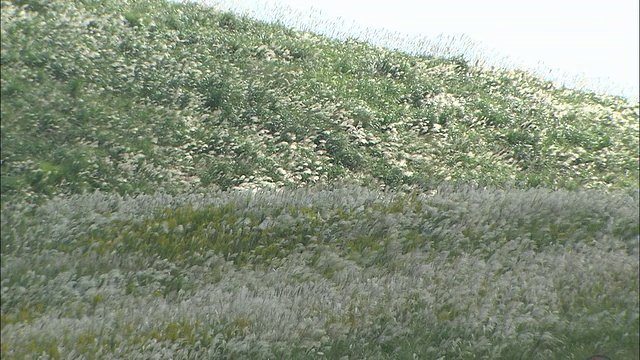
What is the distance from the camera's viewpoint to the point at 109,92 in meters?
10.2

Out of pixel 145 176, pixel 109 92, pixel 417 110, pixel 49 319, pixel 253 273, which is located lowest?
pixel 49 319

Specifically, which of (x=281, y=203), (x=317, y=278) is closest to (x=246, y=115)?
(x=281, y=203)

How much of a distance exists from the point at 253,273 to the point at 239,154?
3807 millimetres

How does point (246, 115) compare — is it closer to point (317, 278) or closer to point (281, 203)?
point (281, 203)

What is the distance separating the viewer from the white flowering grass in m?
5.19

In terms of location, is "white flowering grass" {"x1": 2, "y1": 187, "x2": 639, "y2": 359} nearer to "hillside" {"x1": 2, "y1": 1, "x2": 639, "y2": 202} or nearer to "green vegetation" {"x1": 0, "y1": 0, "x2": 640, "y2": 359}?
"green vegetation" {"x1": 0, "y1": 0, "x2": 640, "y2": 359}

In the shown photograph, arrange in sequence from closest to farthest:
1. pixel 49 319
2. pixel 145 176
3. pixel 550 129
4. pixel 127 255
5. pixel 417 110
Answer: pixel 49 319 < pixel 127 255 < pixel 145 176 < pixel 417 110 < pixel 550 129

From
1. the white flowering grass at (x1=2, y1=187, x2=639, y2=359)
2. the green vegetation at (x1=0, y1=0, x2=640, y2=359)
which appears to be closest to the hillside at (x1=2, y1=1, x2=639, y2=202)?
the green vegetation at (x1=0, y1=0, x2=640, y2=359)

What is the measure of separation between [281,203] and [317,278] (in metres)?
1.76

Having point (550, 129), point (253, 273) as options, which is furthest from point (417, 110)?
point (253, 273)

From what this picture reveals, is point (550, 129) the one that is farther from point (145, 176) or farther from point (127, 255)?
point (127, 255)

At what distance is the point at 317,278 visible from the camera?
6.56 meters

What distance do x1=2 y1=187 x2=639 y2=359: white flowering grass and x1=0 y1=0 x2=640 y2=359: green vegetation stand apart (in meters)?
0.03

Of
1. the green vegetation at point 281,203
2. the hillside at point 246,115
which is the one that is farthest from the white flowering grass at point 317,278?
the hillside at point 246,115
